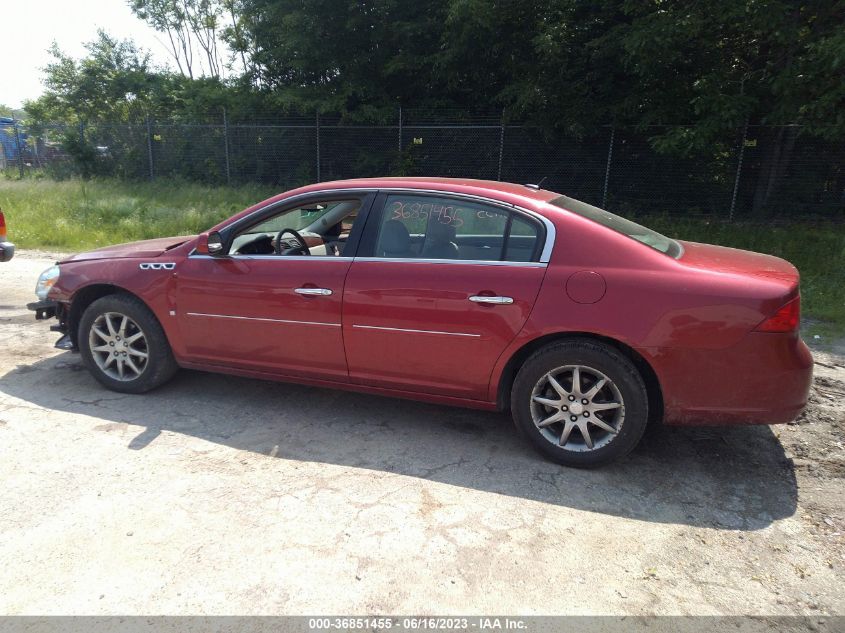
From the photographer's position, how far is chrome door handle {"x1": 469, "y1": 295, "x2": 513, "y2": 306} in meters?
3.53

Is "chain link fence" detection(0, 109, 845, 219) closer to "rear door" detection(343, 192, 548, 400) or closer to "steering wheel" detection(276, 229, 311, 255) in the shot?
"steering wheel" detection(276, 229, 311, 255)

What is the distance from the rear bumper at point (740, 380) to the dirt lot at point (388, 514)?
17.5 inches

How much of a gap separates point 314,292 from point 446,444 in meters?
1.31

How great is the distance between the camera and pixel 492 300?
11.7 feet

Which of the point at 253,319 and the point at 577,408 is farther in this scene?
the point at 253,319

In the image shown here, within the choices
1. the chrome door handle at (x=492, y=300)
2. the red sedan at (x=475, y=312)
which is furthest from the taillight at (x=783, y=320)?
the chrome door handle at (x=492, y=300)

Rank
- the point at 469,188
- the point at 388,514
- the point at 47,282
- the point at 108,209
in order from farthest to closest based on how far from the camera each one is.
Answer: the point at 108,209, the point at 47,282, the point at 469,188, the point at 388,514

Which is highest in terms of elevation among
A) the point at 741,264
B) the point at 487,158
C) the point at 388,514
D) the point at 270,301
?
the point at 487,158

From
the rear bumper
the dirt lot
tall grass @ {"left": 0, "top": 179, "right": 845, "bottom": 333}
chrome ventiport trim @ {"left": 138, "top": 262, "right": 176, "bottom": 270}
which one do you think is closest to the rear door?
the dirt lot

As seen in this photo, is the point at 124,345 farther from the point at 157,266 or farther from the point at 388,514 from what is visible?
the point at 388,514

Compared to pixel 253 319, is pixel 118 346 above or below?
below

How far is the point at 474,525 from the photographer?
119 inches

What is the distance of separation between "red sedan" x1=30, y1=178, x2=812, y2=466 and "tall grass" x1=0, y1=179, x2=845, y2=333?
4.11 meters

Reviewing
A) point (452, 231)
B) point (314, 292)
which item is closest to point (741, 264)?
point (452, 231)
